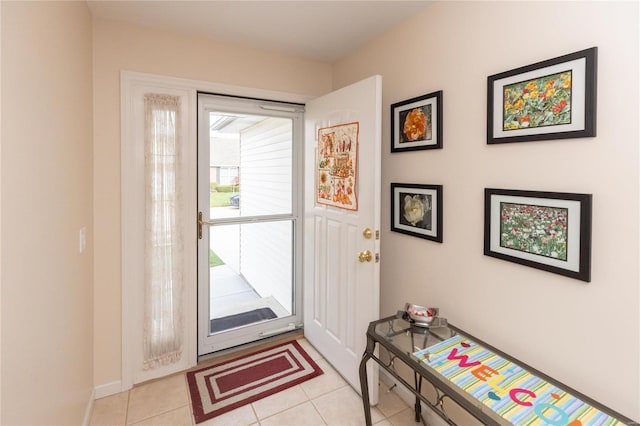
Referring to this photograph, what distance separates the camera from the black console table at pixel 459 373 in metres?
1.05

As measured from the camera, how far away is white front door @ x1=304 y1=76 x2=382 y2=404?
1.89 m

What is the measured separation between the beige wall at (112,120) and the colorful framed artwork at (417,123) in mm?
1405

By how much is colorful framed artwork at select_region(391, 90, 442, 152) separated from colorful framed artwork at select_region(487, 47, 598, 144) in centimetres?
30

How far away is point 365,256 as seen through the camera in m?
1.92

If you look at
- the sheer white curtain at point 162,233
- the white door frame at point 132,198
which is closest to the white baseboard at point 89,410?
the white door frame at point 132,198

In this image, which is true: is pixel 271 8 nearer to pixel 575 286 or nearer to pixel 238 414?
pixel 575 286

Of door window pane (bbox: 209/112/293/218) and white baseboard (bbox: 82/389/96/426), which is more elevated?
door window pane (bbox: 209/112/293/218)

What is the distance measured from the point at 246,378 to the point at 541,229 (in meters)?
2.04

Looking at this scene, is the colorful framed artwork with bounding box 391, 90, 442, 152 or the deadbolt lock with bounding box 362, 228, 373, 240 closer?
the colorful framed artwork with bounding box 391, 90, 442, 152

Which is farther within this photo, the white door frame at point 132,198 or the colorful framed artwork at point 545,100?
the white door frame at point 132,198

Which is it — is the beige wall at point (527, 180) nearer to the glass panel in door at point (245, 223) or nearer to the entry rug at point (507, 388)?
the entry rug at point (507, 388)

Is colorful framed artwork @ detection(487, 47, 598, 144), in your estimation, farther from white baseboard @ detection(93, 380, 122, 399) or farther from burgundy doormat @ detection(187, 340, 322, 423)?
white baseboard @ detection(93, 380, 122, 399)

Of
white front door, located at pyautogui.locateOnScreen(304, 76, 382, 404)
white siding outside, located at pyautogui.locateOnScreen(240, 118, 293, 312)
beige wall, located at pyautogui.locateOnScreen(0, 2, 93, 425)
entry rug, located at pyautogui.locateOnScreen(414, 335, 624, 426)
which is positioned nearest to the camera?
beige wall, located at pyautogui.locateOnScreen(0, 2, 93, 425)

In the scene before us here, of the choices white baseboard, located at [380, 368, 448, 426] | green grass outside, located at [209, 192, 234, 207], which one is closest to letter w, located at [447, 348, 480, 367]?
white baseboard, located at [380, 368, 448, 426]
